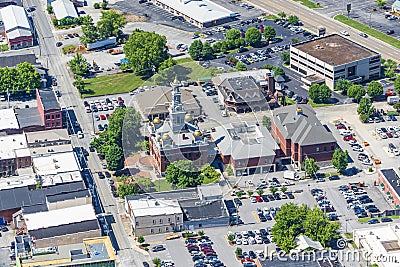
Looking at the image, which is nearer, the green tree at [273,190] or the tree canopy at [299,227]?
the tree canopy at [299,227]

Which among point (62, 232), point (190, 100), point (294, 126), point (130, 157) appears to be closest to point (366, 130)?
point (294, 126)

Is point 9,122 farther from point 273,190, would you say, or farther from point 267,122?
point 273,190

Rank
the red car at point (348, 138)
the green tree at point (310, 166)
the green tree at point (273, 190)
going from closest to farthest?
the green tree at point (273, 190) < the green tree at point (310, 166) < the red car at point (348, 138)

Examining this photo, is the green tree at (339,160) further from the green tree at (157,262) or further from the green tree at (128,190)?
the green tree at (157,262)

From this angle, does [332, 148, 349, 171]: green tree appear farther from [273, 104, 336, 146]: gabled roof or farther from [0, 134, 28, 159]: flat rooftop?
[0, 134, 28, 159]: flat rooftop

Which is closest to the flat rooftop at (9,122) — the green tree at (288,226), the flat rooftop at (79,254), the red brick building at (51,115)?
the red brick building at (51,115)

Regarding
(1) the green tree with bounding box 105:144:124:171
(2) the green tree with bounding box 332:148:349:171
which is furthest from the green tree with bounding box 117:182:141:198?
(2) the green tree with bounding box 332:148:349:171
